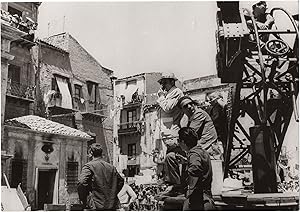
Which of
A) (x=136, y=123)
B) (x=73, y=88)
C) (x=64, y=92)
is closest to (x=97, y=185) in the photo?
(x=136, y=123)

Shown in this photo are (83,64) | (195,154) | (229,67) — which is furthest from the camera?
(83,64)

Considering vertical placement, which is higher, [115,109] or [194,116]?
[115,109]

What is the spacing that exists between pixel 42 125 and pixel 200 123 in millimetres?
9210

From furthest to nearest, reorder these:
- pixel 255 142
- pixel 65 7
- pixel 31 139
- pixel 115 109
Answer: pixel 115 109
pixel 31 139
pixel 65 7
pixel 255 142

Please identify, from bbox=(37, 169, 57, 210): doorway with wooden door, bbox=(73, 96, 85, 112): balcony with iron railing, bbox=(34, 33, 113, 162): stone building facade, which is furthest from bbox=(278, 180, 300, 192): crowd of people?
bbox=(73, 96, 85, 112): balcony with iron railing

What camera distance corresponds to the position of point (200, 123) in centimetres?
384

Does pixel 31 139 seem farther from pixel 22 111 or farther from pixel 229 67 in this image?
pixel 229 67

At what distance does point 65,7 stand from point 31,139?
7007mm

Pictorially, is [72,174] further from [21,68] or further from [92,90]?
[21,68]

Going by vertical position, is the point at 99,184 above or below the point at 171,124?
below

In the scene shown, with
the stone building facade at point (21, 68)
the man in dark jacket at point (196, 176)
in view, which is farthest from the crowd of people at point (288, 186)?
the stone building facade at point (21, 68)

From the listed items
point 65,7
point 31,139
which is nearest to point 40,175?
point 31,139

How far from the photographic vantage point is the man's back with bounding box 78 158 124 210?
3484 millimetres

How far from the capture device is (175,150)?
389 cm
